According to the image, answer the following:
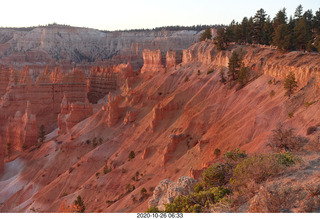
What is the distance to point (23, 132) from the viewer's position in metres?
50.2

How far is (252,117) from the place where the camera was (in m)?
22.9

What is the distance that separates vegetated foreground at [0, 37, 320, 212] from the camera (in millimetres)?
10031

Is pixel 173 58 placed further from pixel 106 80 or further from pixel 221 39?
pixel 221 39

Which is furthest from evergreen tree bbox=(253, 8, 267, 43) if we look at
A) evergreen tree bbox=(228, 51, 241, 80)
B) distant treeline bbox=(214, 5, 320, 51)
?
evergreen tree bbox=(228, 51, 241, 80)

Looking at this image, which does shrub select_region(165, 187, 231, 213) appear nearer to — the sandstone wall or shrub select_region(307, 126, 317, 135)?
shrub select_region(307, 126, 317, 135)

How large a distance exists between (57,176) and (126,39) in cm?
11002

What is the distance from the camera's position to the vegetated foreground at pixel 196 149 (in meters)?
10.0

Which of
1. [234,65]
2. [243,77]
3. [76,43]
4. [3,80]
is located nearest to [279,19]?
[234,65]

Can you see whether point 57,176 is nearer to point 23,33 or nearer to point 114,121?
point 114,121

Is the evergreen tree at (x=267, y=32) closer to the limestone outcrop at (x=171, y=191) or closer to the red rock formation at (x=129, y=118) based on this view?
the red rock formation at (x=129, y=118)

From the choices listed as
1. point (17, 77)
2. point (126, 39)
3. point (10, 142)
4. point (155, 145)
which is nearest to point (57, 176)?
point (155, 145)

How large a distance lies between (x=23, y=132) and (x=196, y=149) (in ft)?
118

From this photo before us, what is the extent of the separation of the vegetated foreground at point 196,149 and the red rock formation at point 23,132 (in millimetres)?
1795

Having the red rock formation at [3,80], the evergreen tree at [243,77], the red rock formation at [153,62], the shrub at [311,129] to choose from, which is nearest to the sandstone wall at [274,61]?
the evergreen tree at [243,77]
